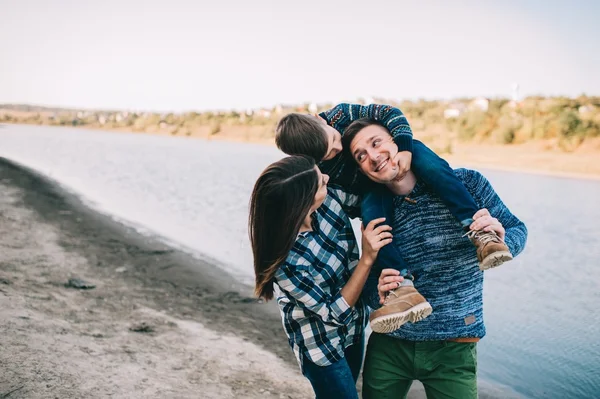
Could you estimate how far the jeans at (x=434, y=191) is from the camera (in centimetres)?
205

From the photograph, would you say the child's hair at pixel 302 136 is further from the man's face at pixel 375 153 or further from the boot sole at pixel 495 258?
the boot sole at pixel 495 258

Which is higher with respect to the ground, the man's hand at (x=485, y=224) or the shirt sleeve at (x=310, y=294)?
the man's hand at (x=485, y=224)

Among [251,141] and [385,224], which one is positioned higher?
[385,224]

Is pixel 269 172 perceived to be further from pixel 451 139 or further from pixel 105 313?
pixel 451 139

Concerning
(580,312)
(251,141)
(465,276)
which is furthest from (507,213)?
(251,141)

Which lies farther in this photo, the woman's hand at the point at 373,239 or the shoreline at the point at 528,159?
the shoreline at the point at 528,159

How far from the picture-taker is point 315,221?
82.0 inches

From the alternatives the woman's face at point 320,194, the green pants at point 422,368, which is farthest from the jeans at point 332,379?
the woman's face at point 320,194

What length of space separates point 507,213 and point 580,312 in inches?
201

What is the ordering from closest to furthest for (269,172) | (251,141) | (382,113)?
1. (269,172)
2. (382,113)
3. (251,141)

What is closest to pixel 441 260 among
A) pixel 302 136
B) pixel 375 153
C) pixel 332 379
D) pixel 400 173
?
pixel 400 173

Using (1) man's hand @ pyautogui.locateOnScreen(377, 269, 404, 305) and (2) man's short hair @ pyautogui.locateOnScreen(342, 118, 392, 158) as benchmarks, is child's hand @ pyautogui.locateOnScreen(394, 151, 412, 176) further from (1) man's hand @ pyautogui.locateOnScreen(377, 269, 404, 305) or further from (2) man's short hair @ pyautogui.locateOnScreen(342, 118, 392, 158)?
(1) man's hand @ pyautogui.locateOnScreen(377, 269, 404, 305)

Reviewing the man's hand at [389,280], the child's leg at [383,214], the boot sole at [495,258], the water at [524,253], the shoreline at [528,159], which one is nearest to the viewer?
the boot sole at [495,258]

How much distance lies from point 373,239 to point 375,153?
0.37 metres
